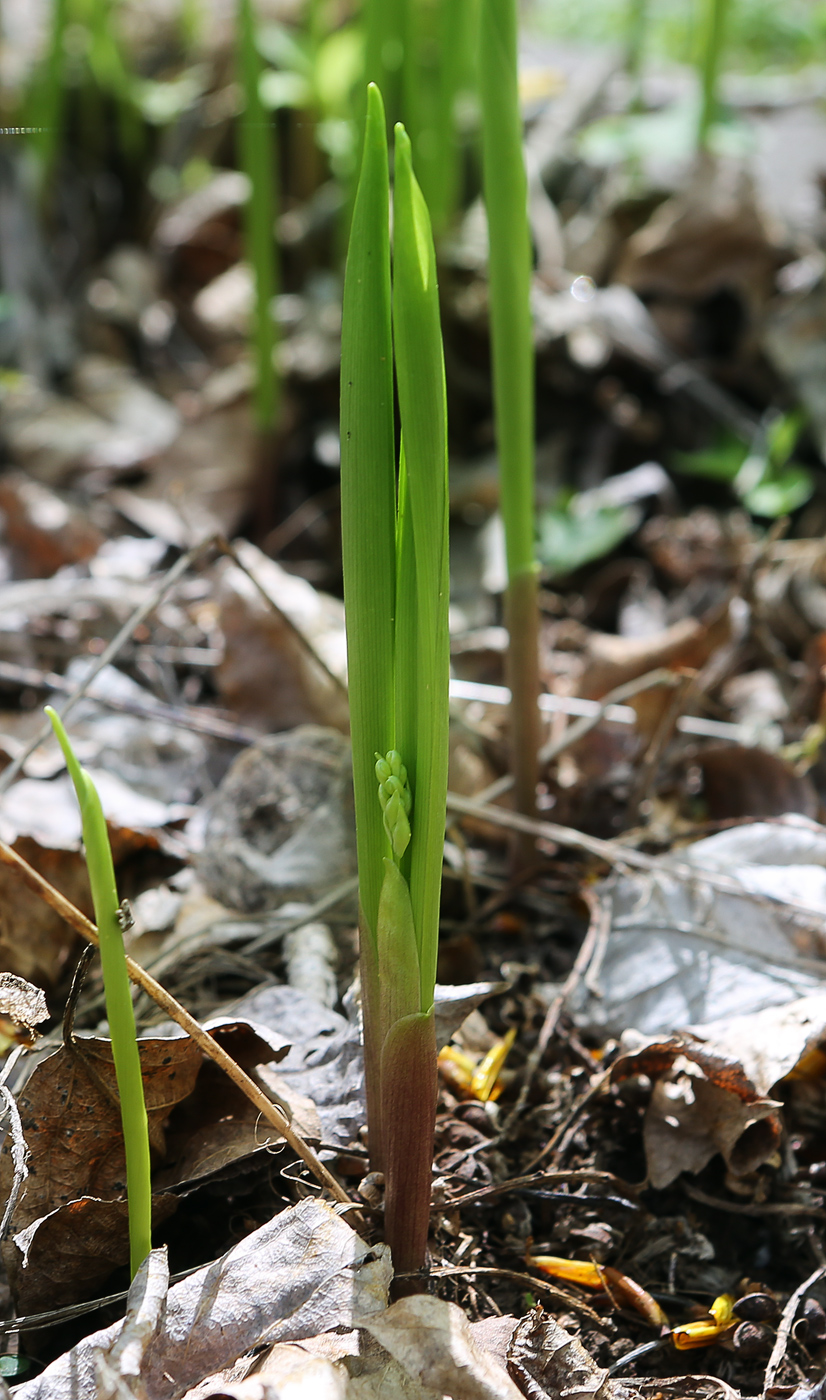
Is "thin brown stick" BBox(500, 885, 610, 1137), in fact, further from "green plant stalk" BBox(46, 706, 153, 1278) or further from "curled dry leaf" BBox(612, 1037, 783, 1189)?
"green plant stalk" BBox(46, 706, 153, 1278)

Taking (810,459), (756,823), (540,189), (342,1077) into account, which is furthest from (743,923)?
(540,189)

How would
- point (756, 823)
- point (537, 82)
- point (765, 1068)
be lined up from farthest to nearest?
point (537, 82)
point (756, 823)
point (765, 1068)

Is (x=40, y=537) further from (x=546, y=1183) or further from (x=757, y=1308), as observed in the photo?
(x=757, y=1308)

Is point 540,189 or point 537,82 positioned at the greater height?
point 537,82

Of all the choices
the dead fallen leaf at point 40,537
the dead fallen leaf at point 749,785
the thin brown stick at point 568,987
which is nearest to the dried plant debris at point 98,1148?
the thin brown stick at point 568,987

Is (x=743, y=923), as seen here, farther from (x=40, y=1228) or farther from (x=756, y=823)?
(x=40, y=1228)

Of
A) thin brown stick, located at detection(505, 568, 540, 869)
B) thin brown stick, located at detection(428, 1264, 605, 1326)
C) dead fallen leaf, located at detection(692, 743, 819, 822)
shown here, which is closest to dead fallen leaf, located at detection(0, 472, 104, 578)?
thin brown stick, located at detection(505, 568, 540, 869)

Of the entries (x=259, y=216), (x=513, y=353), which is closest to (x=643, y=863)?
(x=513, y=353)
